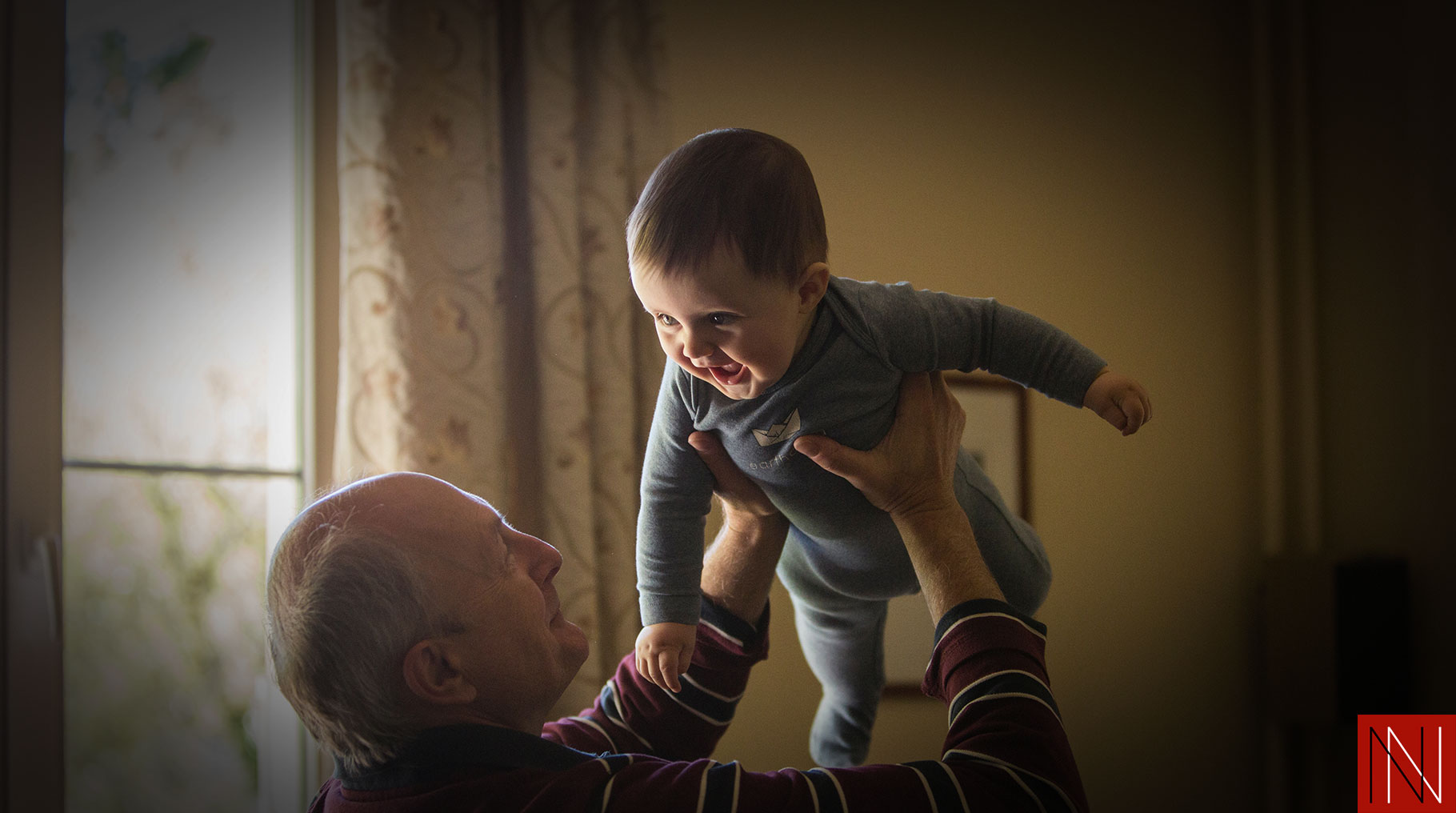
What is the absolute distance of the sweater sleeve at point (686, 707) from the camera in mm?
991

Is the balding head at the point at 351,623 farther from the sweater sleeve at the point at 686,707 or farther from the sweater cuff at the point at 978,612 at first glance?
the sweater cuff at the point at 978,612

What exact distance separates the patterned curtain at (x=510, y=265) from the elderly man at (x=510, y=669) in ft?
2.58

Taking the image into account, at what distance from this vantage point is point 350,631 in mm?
750

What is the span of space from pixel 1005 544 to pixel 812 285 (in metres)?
0.36

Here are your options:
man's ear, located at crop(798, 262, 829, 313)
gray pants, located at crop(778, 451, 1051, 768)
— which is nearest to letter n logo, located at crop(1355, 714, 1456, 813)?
gray pants, located at crop(778, 451, 1051, 768)

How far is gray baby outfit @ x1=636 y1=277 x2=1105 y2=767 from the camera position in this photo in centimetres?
88

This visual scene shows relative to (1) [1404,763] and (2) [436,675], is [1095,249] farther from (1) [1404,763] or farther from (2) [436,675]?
(2) [436,675]

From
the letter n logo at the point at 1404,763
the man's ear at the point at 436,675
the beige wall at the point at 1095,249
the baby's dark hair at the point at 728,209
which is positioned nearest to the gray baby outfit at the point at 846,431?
the baby's dark hair at the point at 728,209

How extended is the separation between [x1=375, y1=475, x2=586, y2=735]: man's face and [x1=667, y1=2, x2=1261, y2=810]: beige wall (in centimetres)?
121

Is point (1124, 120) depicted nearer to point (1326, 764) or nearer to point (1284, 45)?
point (1284, 45)

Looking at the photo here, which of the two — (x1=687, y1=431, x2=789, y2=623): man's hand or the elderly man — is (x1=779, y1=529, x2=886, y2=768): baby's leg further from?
the elderly man

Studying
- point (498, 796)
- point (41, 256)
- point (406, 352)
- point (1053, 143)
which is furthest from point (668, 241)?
point (1053, 143)

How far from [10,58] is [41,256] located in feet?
0.94

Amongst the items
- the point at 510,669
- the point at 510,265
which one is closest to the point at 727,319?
the point at 510,669
